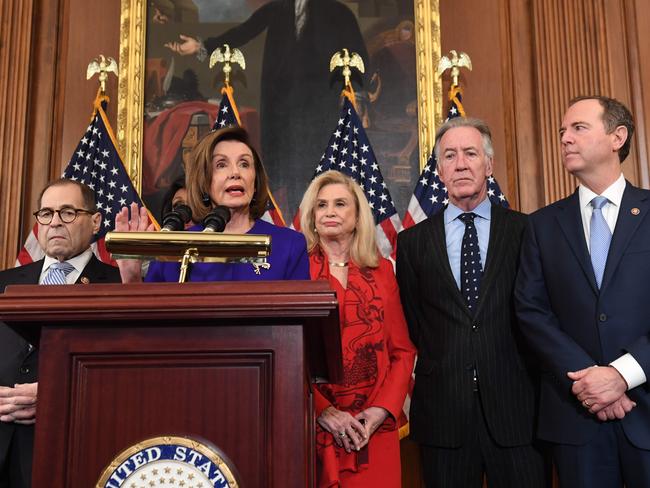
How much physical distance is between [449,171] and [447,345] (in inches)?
30.0

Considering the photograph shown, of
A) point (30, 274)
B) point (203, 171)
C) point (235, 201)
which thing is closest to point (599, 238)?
point (235, 201)

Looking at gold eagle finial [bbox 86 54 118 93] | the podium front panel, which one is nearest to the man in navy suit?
the podium front panel

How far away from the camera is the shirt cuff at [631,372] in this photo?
8.29 feet

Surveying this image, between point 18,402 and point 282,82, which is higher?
point 282,82

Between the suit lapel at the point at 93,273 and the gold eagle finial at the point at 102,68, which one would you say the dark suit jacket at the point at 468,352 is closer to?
the suit lapel at the point at 93,273

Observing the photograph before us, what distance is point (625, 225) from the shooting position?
9.12ft

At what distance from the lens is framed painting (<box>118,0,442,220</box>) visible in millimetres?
4867

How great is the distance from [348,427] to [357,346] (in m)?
0.33

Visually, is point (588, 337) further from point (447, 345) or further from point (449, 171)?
point (449, 171)

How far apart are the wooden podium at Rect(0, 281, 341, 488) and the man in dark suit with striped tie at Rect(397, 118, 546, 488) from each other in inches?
56.4

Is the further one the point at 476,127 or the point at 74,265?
the point at 476,127

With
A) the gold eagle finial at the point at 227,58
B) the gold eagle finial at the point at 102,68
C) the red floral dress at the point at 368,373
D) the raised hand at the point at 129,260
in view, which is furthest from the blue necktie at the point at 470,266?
the gold eagle finial at the point at 102,68

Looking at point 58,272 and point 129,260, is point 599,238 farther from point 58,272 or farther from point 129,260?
point 58,272

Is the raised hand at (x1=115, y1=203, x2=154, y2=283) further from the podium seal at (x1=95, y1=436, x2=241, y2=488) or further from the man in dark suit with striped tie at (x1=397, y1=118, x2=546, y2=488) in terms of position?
the man in dark suit with striped tie at (x1=397, y1=118, x2=546, y2=488)
